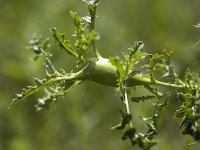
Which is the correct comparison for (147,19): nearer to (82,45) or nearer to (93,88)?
(93,88)

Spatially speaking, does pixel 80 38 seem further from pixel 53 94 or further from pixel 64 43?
pixel 53 94

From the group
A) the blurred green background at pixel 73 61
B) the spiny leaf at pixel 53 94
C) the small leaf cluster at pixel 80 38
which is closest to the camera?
the spiny leaf at pixel 53 94

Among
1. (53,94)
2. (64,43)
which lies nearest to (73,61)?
(64,43)

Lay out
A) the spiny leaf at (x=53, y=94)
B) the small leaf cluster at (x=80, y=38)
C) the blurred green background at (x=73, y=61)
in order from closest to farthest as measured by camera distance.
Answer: the spiny leaf at (x=53, y=94) → the small leaf cluster at (x=80, y=38) → the blurred green background at (x=73, y=61)

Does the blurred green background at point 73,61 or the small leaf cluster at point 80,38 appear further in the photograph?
the blurred green background at point 73,61

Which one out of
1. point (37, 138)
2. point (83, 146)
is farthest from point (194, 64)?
point (37, 138)

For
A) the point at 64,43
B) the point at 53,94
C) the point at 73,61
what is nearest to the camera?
the point at 53,94

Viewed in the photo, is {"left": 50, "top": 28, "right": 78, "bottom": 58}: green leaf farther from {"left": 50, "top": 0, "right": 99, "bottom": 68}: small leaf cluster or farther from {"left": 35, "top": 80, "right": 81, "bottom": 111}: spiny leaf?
{"left": 35, "top": 80, "right": 81, "bottom": 111}: spiny leaf

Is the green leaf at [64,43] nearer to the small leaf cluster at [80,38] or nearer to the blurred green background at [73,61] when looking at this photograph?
the small leaf cluster at [80,38]

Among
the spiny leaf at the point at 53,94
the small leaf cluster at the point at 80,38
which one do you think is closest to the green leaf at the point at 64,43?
the small leaf cluster at the point at 80,38
